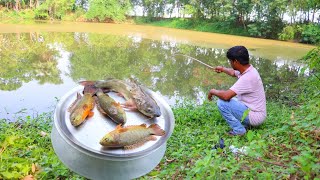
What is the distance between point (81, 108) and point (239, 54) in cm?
232

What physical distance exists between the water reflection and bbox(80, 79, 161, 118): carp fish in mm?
3874

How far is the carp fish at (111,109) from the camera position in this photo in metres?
1.67

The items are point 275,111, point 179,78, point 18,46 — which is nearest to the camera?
point 275,111

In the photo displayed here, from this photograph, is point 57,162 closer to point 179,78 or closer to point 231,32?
point 179,78

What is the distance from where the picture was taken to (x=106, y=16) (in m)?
33.2

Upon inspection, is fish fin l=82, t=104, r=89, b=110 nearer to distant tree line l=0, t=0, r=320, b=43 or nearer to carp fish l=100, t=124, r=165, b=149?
carp fish l=100, t=124, r=165, b=149

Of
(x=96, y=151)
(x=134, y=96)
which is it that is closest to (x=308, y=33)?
(x=134, y=96)

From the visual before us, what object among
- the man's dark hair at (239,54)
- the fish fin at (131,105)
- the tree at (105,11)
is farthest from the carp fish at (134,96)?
the tree at (105,11)

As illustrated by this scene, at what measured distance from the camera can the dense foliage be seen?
2043 mm

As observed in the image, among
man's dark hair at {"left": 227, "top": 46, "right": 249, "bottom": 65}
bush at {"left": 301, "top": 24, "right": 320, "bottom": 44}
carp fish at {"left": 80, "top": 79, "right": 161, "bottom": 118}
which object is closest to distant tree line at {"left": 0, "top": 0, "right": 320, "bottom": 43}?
bush at {"left": 301, "top": 24, "right": 320, "bottom": 44}

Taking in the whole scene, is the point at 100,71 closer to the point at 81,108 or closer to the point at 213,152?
the point at 213,152

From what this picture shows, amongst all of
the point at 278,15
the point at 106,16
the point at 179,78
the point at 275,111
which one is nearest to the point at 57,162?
the point at 275,111

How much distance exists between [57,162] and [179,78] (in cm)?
638

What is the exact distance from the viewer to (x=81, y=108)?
165 cm
